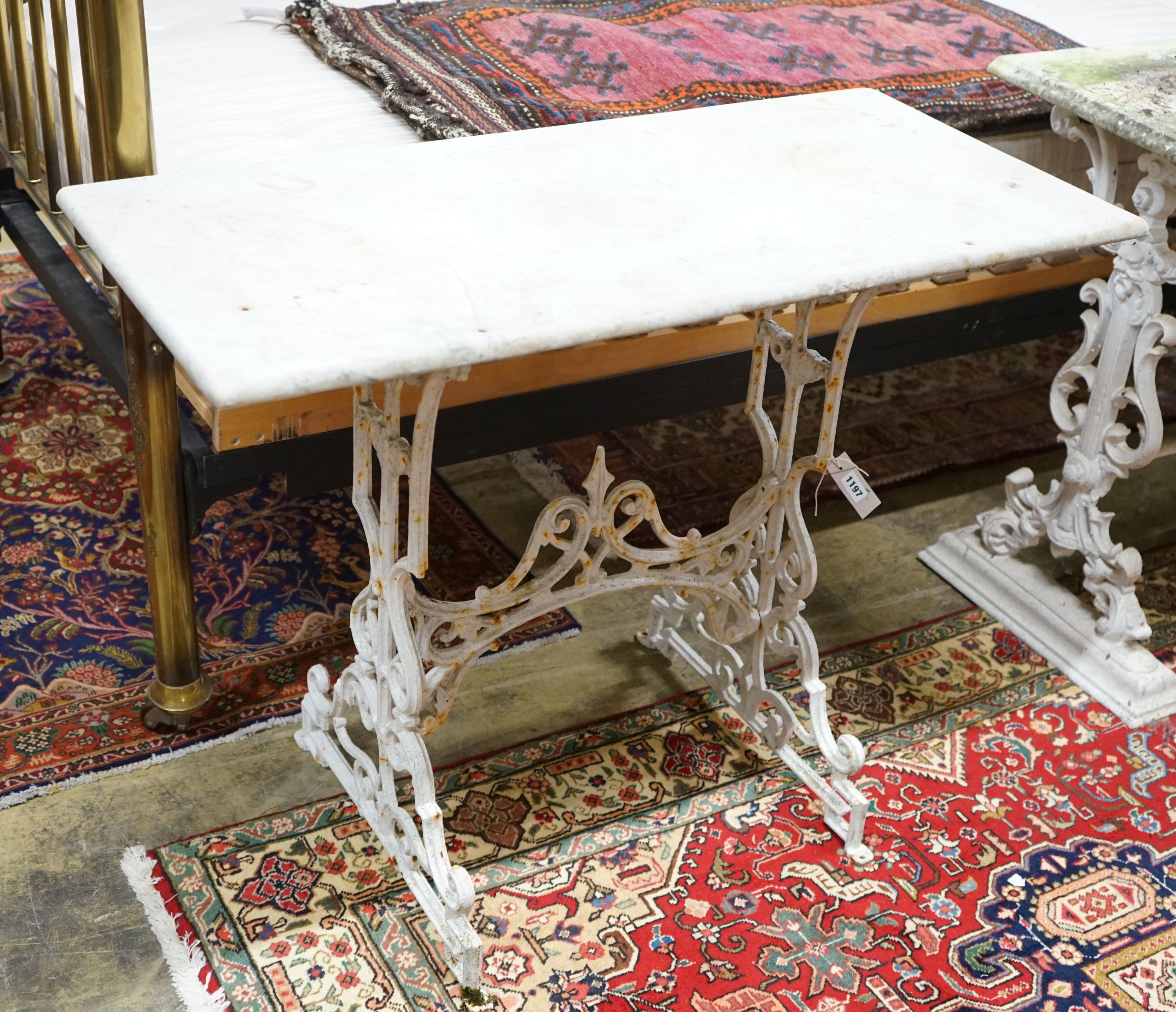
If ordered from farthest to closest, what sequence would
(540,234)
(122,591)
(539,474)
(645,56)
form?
(539,474)
(645,56)
(122,591)
(540,234)

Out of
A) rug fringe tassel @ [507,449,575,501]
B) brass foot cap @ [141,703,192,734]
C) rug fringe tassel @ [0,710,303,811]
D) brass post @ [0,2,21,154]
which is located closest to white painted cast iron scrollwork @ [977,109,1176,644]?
rug fringe tassel @ [507,449,575,501]

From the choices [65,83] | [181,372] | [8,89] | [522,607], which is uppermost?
[65,83]

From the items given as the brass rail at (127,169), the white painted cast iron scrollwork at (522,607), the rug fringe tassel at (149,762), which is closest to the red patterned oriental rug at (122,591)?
the rug fringe tassel at (149,762)

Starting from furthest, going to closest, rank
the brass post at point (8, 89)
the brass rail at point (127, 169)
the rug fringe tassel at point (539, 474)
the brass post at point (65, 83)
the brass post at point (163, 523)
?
the rug fringe tassel at point (539, 474) < the brass post at point (8, 89) < the brass post at point (65, 83) < the brass post at point (163, 523) < the brass rail at point (127, 169)

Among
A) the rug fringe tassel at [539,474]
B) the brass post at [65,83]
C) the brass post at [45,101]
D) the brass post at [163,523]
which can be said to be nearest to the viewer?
the brass post at [163,523]

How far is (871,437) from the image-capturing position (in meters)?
2.90

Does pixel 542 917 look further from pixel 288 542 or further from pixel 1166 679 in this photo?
pixel 1166 679

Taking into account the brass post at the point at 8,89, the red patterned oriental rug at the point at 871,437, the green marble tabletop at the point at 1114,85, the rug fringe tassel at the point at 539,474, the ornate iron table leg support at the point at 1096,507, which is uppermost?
the green marble tabletop at the point at 1114,85

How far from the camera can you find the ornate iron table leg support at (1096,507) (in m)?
2.03

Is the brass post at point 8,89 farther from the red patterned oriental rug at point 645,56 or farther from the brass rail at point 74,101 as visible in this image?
the red patterned oriental rug at point 645,56

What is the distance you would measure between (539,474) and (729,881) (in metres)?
1.07

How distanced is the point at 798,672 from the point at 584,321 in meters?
1.13

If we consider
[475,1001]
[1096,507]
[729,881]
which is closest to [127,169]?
[475,1001]

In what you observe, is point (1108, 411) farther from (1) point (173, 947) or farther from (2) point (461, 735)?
(1) point (173, 947)
